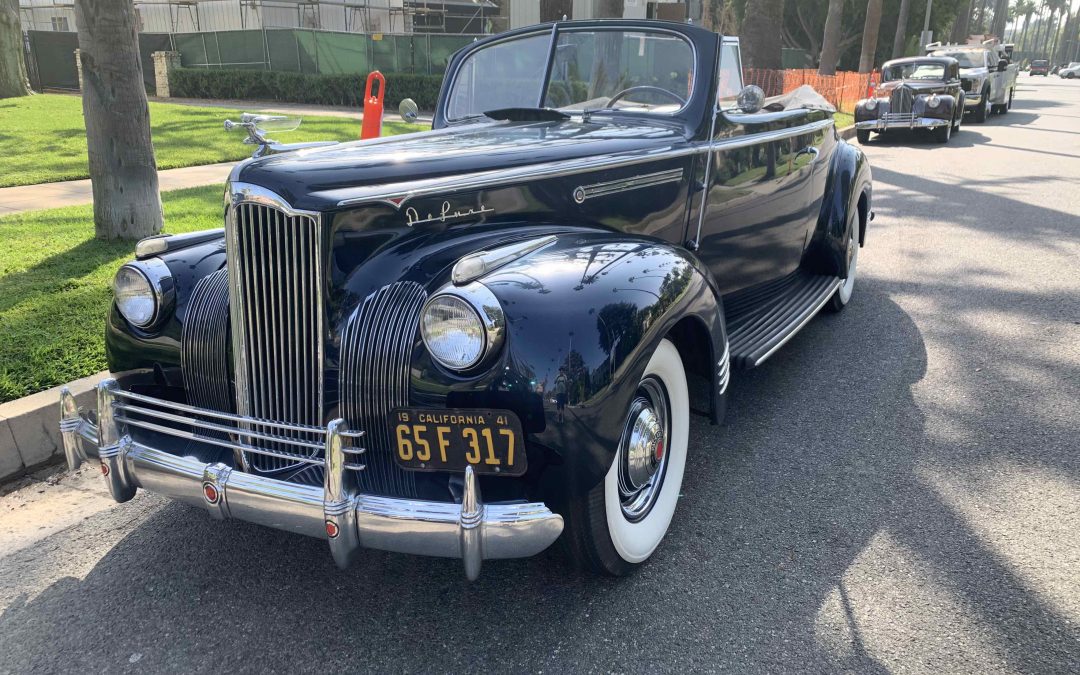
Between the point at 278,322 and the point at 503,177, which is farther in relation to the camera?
the point at 503,177

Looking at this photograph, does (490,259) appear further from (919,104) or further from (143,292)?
(919,104)

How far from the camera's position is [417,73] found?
22016mm

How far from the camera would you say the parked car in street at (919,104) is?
14836 mm

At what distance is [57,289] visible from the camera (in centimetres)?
486

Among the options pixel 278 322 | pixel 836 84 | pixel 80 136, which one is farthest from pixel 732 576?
pixel 836 84

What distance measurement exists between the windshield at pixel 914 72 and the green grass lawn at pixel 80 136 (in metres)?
10.5

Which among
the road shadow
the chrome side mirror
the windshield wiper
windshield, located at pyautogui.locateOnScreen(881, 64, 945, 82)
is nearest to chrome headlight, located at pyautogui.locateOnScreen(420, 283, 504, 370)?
the road shadow

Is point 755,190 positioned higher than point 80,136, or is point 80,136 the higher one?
point 755,190

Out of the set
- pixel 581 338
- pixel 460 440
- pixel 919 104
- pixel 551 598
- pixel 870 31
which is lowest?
pixel 551 598

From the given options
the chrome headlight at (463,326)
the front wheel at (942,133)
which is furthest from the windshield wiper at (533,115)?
the front wheel at (942,133)

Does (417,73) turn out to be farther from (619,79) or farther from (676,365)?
(676,365)

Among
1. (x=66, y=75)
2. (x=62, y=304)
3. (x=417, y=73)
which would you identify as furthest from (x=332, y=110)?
(x=62, y=304)

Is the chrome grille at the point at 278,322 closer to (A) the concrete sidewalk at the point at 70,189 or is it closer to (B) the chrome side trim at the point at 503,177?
(B) the chrome side trim at the point at 503,177

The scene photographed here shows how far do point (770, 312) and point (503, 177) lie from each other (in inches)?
77.6
